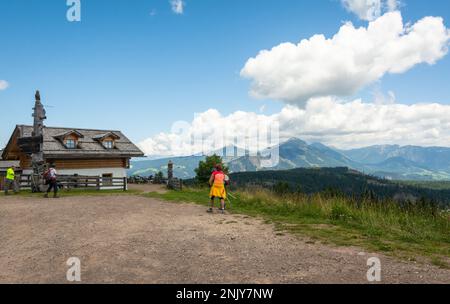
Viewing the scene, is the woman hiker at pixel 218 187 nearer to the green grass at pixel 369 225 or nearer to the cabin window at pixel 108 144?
the green grass at pixel 369 225

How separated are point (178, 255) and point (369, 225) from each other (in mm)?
6311

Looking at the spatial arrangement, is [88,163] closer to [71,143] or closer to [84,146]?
[84,146]

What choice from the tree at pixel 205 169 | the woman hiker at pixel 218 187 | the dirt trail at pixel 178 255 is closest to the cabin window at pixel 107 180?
the dirt trail at pixel 178 255

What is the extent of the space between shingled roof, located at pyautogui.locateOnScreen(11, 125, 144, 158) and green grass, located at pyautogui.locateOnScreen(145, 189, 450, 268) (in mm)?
23488

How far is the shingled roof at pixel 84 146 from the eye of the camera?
30.7m

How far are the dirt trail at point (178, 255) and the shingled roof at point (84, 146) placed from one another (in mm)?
21485

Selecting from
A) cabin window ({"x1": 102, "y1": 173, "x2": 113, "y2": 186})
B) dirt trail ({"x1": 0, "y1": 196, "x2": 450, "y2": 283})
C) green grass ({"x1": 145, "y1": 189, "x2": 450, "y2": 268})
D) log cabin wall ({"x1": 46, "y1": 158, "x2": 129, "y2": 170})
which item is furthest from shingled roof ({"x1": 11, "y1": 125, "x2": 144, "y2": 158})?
green grass ({"x1": 145, "y1": 189, "x2": 450, "y2": 268})

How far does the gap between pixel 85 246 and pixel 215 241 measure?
3310 millimetres

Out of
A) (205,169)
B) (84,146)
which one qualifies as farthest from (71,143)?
(205,169)

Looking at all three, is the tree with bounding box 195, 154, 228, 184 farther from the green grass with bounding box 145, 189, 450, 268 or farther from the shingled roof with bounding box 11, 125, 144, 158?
the green grass with bounding box 145, 189, 450, 268
